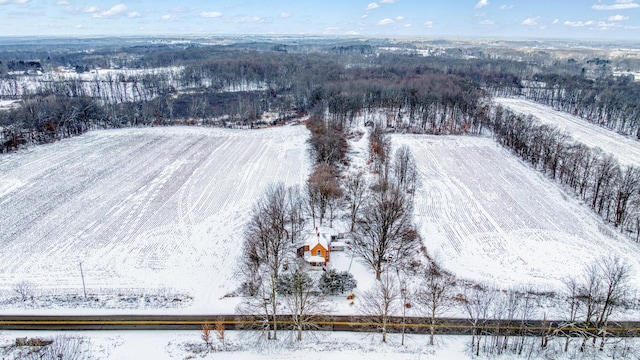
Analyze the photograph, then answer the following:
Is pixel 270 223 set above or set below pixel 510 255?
above

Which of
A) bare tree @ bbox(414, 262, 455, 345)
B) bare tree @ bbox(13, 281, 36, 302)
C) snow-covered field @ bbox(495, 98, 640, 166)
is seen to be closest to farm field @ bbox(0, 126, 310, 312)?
bare tree @ bbox(13, 281, 36, 302)

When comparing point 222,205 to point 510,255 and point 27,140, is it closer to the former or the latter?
point 510,255

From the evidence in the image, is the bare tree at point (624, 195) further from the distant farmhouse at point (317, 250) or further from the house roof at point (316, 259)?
the house roof at point (316, 259)

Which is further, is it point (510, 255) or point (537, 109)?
point (537, 109)

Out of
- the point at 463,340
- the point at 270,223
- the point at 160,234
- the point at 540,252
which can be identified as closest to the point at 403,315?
the point at 463,340

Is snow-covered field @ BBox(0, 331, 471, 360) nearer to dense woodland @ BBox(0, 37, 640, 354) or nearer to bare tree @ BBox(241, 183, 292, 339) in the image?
dense woodland @ BBox(0, 37, 640, 354)

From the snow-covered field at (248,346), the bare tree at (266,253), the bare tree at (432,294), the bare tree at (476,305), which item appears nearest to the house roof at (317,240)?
the bare tree at (266,253)
